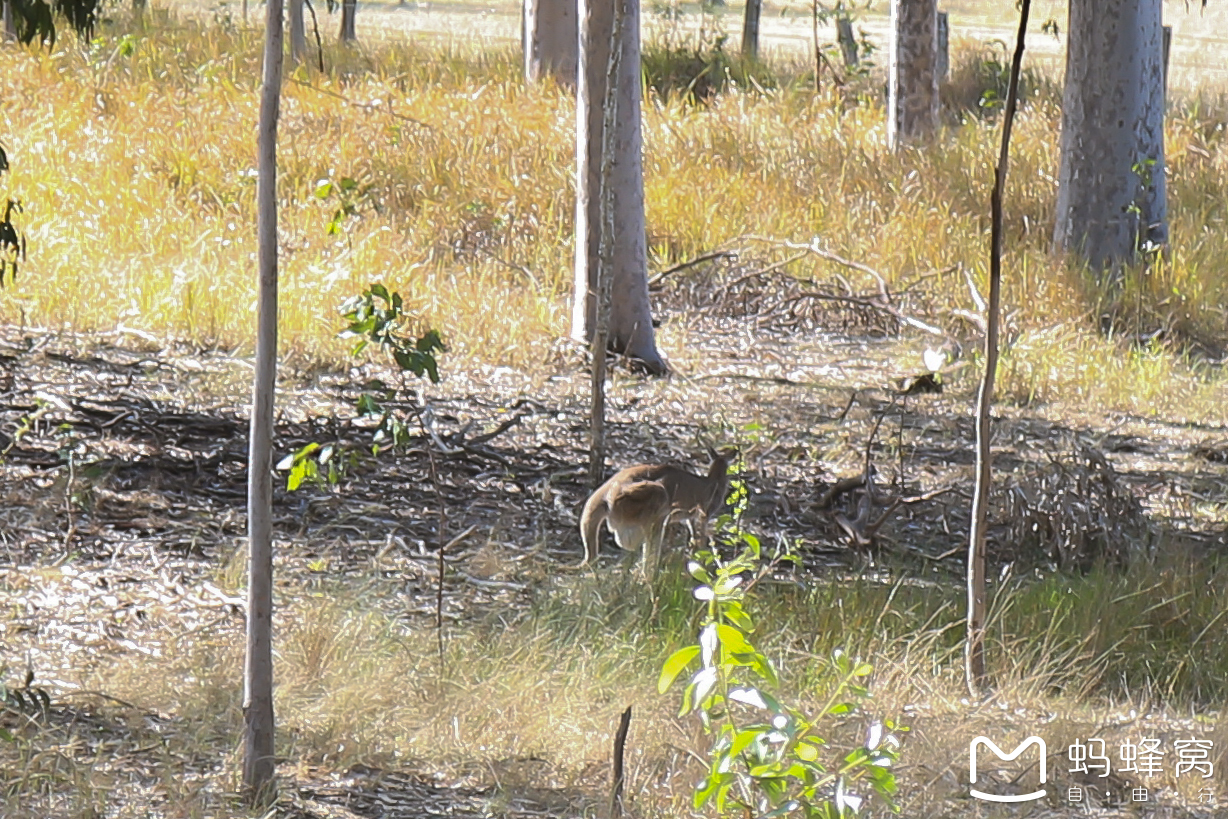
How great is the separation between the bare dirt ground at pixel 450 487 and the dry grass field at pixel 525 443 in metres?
0.02

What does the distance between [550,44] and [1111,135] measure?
16.1 ft

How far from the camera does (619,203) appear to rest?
6.98 metres

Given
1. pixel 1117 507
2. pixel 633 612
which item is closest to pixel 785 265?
pixel 1117 507

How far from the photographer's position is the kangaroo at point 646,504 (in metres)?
4.40

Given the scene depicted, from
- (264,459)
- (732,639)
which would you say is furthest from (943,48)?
(732,639)

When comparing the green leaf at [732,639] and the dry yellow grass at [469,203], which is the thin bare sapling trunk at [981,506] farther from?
the dry yellow grass at [469,203]

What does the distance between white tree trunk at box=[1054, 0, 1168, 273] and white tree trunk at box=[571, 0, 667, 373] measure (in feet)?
9.91

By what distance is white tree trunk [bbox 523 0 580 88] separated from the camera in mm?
11969

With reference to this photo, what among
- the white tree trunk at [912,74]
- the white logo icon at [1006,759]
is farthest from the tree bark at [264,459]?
the white tree trunk at [912,74]

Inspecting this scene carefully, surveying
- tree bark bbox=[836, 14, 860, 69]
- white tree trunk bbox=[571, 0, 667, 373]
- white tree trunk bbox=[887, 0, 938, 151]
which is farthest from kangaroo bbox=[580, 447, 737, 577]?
tree bark bbox=[836, 14, 860, 69]

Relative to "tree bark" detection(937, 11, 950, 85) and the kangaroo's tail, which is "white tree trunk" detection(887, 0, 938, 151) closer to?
"tree bark" detection(937, 11, 950, 85)

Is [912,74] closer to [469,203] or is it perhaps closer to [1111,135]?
[1111,135]

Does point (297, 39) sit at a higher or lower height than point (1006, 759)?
higher

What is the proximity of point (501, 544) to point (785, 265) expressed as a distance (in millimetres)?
4184
